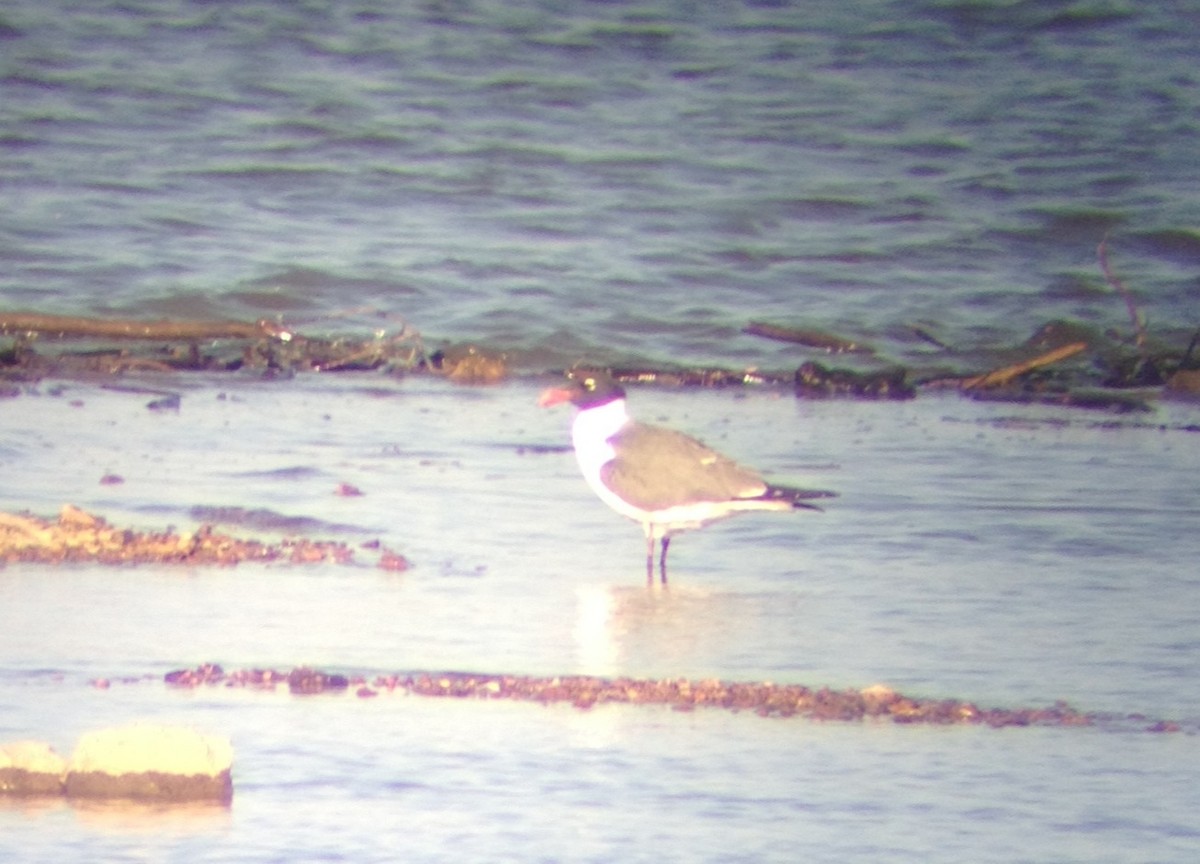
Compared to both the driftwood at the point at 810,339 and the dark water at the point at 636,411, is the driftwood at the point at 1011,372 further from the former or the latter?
the driftwood at the point at 810,339

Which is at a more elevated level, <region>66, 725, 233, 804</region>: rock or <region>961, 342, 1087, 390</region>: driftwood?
<region>961, 342, 1087, 390</region>: driftwood

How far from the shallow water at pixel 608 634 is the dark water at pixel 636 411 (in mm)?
20

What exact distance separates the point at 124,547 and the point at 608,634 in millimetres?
1517

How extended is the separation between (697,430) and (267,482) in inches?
97.7

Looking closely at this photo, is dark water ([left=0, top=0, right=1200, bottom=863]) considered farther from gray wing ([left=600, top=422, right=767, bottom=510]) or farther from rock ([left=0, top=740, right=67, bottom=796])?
gray wing ([left=600, top=422, right=767, bottom=510])

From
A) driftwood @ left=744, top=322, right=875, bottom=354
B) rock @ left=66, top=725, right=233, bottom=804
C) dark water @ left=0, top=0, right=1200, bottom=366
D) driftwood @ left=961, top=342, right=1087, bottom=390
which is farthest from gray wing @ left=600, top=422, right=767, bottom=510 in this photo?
driftwood @ left=744, top=322, right=875, bottom=354

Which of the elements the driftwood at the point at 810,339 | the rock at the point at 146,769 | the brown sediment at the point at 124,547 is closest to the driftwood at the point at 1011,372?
the driftwood at the point at 810,339

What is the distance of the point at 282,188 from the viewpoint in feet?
53.5

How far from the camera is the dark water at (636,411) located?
486 centimetres

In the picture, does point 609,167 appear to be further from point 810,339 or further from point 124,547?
point 124,547

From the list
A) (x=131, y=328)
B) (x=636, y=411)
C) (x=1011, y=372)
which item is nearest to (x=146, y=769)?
(x=636, y=411)

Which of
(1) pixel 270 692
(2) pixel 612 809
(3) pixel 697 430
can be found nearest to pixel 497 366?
(3) pixel 697 430

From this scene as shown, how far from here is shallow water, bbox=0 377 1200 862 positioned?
4.61m

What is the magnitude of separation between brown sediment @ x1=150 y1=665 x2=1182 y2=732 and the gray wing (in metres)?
2.19
